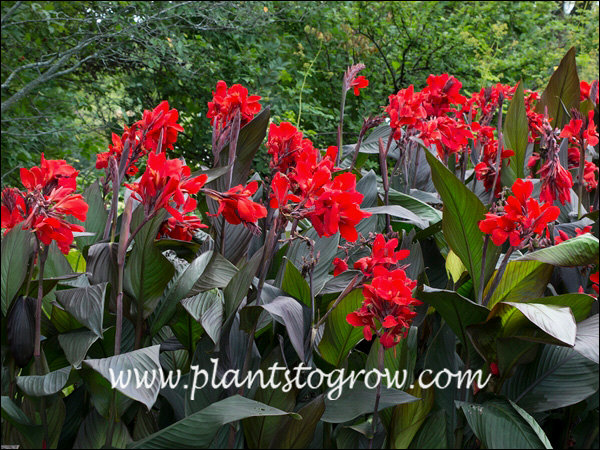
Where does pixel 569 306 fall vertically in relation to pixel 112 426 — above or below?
above

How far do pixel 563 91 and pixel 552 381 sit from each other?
4.78 feet

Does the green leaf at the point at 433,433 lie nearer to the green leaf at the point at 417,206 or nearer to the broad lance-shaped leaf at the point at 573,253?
the broad lance-shaped leaf at the point at 573,253

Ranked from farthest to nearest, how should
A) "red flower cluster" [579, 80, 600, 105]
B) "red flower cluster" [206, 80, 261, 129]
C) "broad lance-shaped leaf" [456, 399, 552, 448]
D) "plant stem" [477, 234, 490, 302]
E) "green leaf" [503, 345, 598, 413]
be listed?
"red flower cluster" [579, 80, 600, 105] < "red flower cluster" [206, 80, 261, 129] < "plant stem" [477, 234, 490, 302] < "green leaf" [503, 345, 598, 413] < "broad lance-shaped leaf" [456, 399, 552, 448]

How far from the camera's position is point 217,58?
5551 mm

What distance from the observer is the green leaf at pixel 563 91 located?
2205 millimetres

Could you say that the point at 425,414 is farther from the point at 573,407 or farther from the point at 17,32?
the point at 17,32

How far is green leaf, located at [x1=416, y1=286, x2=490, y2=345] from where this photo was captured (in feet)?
3.48

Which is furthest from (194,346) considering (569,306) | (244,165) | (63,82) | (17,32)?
(63,82)

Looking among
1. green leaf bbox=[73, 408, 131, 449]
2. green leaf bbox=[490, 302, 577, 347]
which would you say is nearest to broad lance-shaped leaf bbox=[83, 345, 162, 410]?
green leaf bbox=[73, 408, 131, 449]

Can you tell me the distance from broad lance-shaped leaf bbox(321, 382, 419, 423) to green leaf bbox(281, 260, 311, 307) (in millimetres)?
213

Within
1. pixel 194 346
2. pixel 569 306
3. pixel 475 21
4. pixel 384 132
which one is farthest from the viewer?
pixel 475 21

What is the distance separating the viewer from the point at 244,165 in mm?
1417

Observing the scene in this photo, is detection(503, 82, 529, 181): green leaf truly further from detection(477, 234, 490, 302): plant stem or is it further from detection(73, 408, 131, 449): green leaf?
detection(73, 408, 131, 449): green leaf

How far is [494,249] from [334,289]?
0.34 meters
